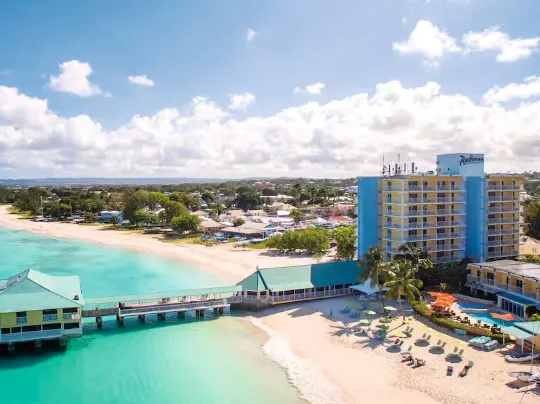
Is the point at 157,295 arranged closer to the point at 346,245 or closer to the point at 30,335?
the point at 30,335

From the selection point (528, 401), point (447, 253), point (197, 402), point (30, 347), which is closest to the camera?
point (528, 401)

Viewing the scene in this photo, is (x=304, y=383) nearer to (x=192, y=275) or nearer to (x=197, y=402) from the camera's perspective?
(x=197, y=402)

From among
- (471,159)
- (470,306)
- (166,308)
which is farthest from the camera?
(471,159)

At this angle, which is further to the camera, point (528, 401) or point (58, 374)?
point (58, 374)

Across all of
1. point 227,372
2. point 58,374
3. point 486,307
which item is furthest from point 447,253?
Answer: point 58,374

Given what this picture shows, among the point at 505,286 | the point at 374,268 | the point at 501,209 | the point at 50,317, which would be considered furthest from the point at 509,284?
the point at 50,317
